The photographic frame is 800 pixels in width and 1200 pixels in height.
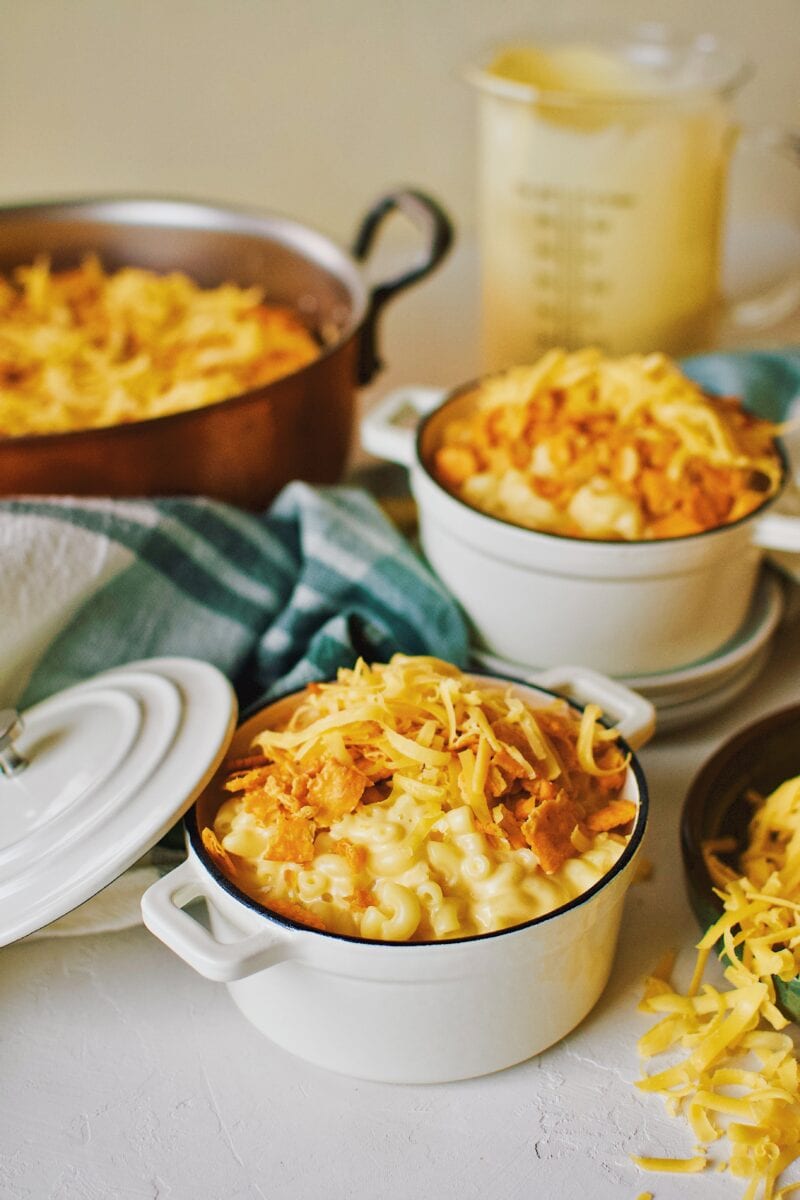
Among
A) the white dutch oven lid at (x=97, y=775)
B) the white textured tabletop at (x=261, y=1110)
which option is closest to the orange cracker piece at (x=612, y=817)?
the white textured tabletop at (x=261, y=1110)

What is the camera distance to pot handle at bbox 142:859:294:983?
24.7 inches

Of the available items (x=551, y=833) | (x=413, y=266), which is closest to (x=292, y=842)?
(x=551, y=833)

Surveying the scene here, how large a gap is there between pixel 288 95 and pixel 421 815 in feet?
4.60

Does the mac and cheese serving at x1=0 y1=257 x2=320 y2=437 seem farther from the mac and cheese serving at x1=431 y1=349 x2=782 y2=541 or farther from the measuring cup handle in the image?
the measuring cup handle

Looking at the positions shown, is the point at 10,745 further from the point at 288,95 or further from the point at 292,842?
the point at 288,95

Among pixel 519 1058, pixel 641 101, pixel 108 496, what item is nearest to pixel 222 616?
pixel 108 496

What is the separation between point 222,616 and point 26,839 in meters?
0.32

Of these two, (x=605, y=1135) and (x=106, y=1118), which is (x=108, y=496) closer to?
(x=106, y=1118)

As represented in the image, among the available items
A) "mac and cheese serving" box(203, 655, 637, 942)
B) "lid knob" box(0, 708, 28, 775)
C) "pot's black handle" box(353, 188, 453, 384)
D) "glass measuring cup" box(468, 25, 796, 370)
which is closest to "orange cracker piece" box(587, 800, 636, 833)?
"mac and cheese serving" box(203, 655, 637, 942)

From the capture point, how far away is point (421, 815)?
2.31 ft

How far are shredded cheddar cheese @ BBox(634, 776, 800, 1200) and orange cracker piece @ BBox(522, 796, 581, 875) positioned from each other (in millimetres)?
103

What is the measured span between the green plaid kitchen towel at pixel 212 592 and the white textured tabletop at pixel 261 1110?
0.23 meters

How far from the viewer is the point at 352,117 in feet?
5.97

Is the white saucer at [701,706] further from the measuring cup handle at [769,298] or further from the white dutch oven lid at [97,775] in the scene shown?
the measuring cup handle at [769,298]
